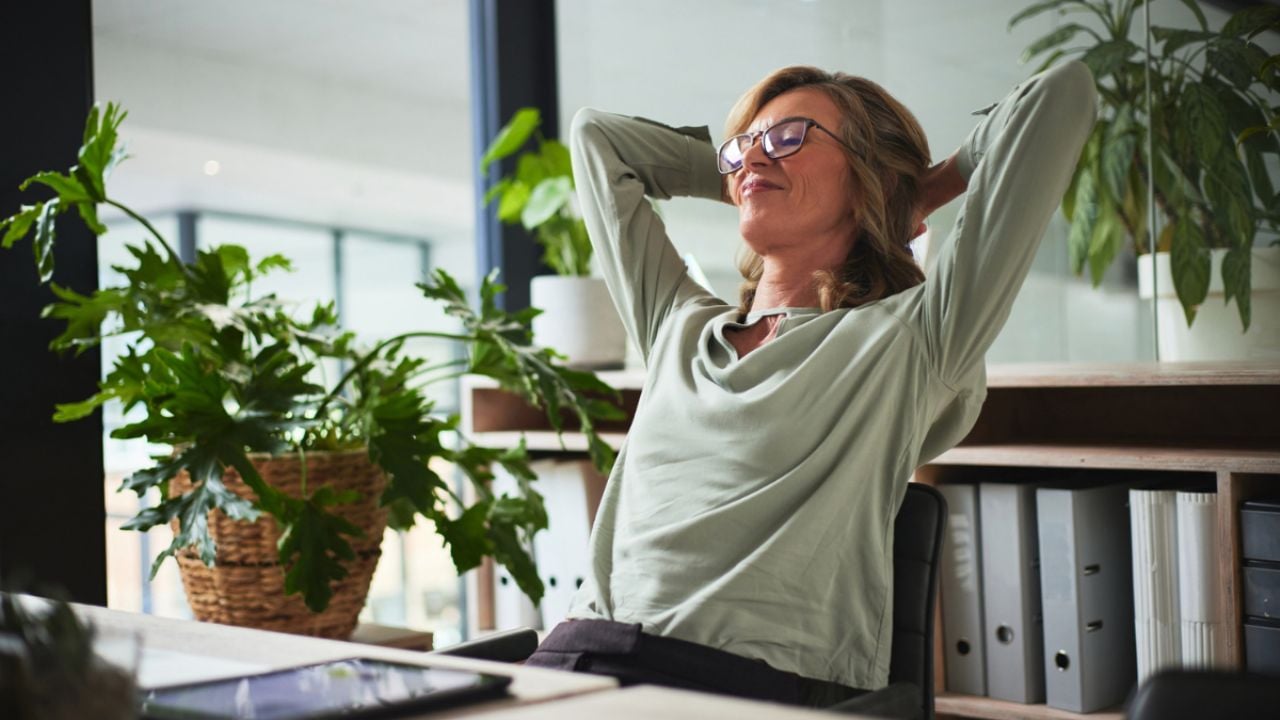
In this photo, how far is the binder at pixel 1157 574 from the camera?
6.12 feet

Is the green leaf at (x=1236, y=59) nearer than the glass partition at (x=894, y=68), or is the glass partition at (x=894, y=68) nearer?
the green leaf at (x=1236, y=59)

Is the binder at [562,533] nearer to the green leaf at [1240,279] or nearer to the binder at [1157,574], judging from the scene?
the binder at [1157,574]

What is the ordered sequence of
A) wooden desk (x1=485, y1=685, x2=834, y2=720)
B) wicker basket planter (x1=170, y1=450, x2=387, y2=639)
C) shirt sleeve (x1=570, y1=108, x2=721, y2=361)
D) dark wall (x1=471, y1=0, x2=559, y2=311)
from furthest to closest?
dark wall (x1=471, y1=0, x2=559, y2=311)
wicker basket planter (x1=170, y1=450, x2=387, y2=639)
shirt sleeve (x1=570, y1=108, x2=721, y2=361)
wooden desk (x1=485, y1=685, x2=834, y2=720)

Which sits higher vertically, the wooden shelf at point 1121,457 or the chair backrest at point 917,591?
the wooden shelf at point 1121,457

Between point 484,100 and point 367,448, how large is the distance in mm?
1410

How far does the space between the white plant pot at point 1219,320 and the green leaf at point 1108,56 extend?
36 centimetres

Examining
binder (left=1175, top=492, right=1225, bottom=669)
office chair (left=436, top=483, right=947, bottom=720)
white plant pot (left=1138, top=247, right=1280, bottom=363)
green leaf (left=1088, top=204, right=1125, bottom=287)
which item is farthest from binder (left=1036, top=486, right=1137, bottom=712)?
office chair (left=436, top=483, right=947, bottom=720)

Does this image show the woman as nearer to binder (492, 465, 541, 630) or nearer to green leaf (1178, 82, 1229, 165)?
green leaf (1178, 82, 1229, 165)

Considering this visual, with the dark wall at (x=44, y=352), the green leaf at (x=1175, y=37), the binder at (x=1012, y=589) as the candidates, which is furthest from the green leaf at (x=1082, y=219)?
the dark wall at (x=44, y=352)

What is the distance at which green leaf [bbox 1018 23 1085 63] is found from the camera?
2.38 meters

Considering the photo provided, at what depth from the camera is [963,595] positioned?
208cm

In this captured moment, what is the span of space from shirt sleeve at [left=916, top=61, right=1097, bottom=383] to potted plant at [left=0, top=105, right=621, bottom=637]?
975mm

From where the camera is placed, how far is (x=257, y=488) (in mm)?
1931

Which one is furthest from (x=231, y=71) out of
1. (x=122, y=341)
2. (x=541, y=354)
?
(x=541, y=354)
